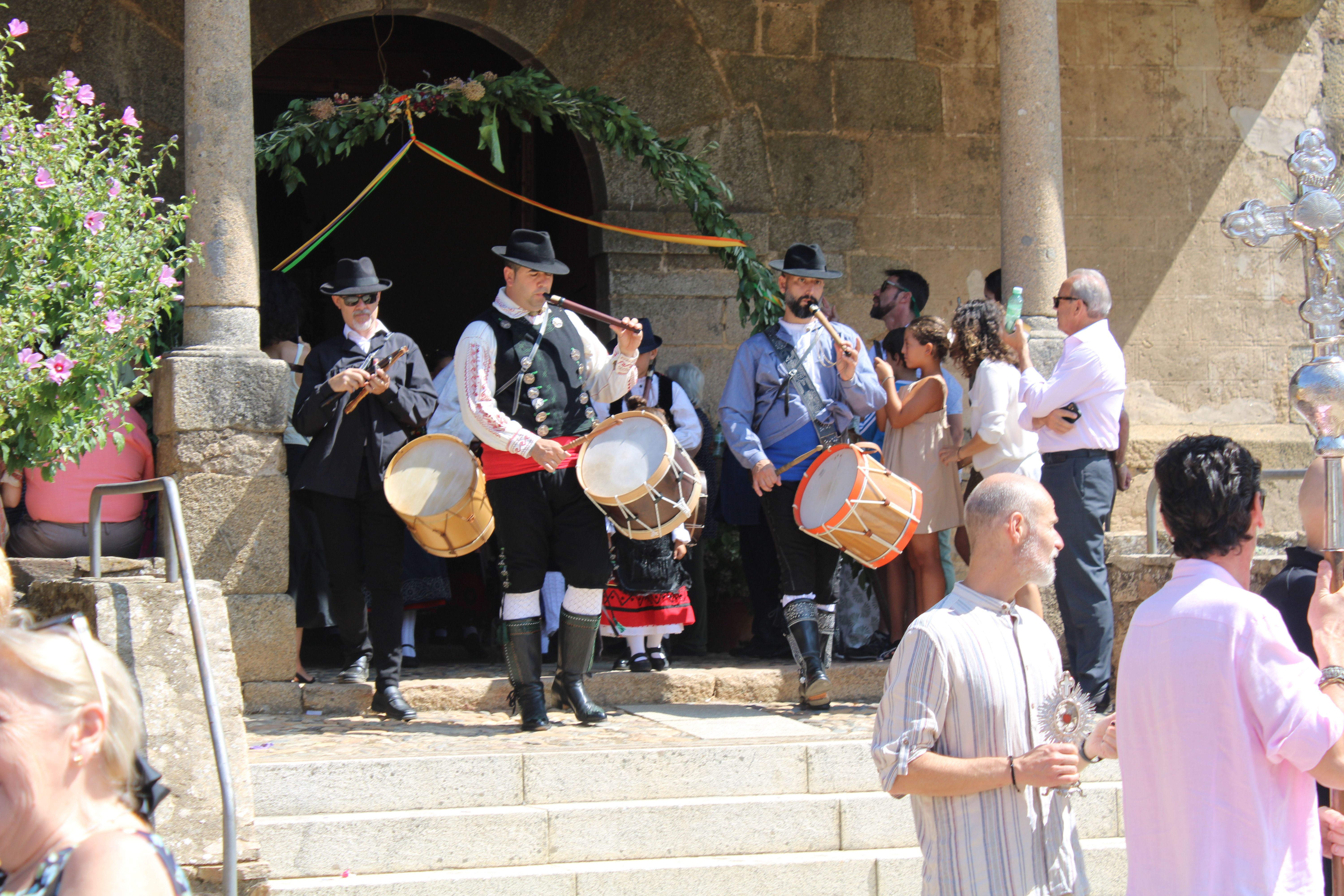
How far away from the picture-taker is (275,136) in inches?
267

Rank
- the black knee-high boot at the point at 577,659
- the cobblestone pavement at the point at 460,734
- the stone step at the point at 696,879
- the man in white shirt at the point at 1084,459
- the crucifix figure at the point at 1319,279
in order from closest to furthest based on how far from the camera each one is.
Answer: the crucifix figure at the point at 1319,279 < the stone step at the point at 696,879 < the cobblestone pavement at the point at 460,734 < the black knee-high boot at the point at 577,659 < the man in white shirt at the point at 1084,459

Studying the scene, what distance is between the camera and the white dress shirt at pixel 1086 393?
229 inches

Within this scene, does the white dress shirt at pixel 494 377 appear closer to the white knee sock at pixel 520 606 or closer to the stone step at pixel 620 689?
the white knee sock at pixel 520 606

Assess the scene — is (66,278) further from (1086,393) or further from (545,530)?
(1086,393)

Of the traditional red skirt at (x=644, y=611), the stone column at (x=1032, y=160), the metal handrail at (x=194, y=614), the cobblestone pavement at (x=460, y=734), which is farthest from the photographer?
the stone column at (x=1032, y=160)

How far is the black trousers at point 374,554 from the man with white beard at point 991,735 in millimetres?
3362

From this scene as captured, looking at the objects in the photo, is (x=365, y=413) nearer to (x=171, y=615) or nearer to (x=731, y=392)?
(x=731, y=392)

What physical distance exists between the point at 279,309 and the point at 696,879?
3.58m

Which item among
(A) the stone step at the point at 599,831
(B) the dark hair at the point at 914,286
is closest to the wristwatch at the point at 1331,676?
(A) the stone step at the point at 599,831

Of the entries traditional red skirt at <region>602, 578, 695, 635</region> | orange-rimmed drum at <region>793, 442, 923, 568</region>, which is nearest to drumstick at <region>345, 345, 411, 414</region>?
traditional red skirt at <region>602, 578, 695, 635</region>

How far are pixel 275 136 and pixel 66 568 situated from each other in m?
2.68

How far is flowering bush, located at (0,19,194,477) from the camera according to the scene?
176 inches

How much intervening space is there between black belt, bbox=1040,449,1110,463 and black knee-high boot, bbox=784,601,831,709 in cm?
118

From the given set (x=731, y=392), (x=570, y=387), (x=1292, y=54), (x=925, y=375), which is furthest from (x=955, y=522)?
(x=1292, y=54)
